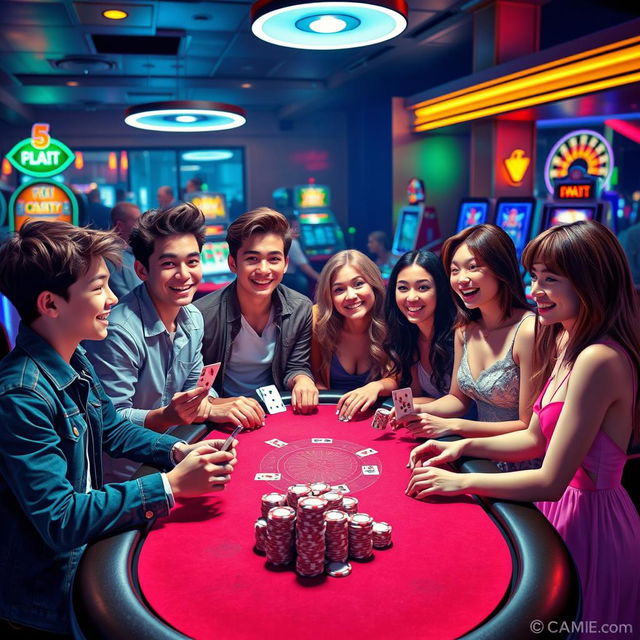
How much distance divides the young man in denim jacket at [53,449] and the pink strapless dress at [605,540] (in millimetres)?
933

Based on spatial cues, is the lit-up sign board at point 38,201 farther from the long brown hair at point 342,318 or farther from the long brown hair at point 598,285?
the long brown hair at point 598,285

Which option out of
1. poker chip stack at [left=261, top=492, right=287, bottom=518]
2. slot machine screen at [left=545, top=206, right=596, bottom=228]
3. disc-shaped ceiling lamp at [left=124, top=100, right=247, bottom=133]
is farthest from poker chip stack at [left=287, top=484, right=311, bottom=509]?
disc-shaped ceiling lamp at [left=124, top=100, right=247, bottom=133]

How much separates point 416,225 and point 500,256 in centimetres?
538

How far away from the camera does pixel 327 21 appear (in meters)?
2.86

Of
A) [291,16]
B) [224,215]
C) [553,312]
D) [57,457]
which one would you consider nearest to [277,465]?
[57,457]

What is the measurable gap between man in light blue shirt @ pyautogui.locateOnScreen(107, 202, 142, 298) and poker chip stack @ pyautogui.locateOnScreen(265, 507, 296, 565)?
199 cm

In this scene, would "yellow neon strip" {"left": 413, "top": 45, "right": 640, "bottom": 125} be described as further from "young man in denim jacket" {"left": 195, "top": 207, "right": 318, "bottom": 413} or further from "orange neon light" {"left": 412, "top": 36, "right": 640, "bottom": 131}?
"young man in denim jacket" {"left": 195, "top": 207, "right": 318, "bottom": 413}

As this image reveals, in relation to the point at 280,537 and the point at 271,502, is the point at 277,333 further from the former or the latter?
the point at 280,537

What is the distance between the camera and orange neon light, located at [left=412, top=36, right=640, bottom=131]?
4.34 metres

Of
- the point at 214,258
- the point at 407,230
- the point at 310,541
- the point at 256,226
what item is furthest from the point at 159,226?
the point at 407,230

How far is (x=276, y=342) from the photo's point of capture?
2.85m

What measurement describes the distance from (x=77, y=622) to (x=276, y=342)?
175 cm

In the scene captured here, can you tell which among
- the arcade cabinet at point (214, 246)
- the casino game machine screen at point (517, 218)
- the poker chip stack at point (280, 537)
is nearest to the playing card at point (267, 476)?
the poker chip stack at point (280, 537)

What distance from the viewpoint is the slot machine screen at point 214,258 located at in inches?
300
